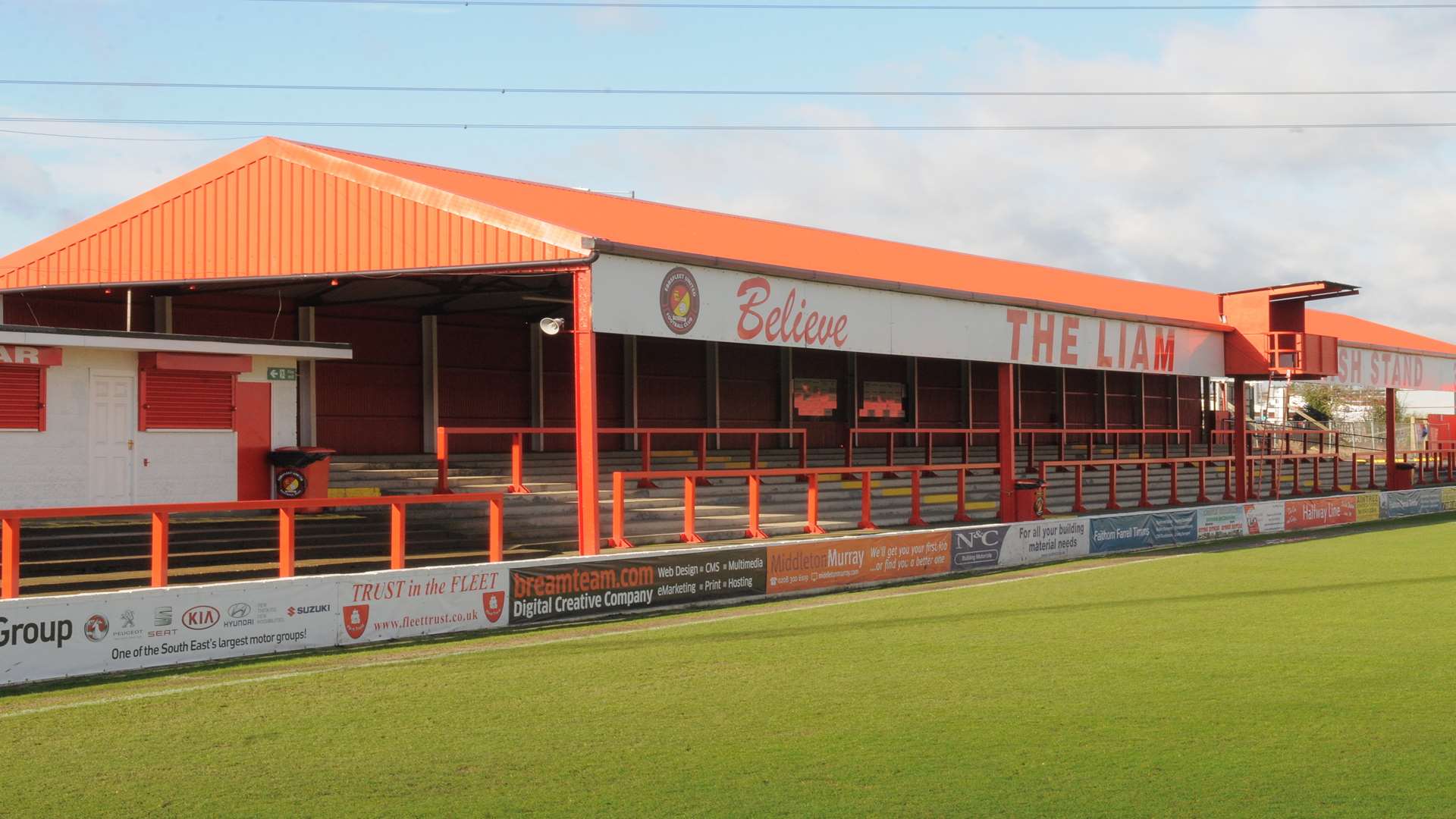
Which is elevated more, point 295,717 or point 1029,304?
point 1029,304

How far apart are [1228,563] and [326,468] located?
47.3 ft

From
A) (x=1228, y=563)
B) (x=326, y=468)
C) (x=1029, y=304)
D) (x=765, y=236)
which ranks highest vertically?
(x=765, y=236)

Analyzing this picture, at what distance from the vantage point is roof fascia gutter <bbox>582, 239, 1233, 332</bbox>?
16.7 m

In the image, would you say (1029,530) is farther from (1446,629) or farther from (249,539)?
(249,539)

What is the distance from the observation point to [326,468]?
1938 centimetres

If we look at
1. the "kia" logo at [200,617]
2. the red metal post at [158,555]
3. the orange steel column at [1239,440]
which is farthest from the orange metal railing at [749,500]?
the orange steel column at [1239,440]

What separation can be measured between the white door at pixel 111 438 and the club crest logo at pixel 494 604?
645 centimetres

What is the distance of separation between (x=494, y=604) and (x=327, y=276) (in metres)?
7.09

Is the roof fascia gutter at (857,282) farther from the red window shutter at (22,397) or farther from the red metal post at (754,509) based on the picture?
the red window shutter at (22,397)

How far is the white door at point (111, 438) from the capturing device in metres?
16.8

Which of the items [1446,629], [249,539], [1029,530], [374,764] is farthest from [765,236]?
[374,764]

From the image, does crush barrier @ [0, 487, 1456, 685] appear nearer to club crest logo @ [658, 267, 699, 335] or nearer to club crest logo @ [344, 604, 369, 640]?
club crest logo @ [344, 604, 369, 640]

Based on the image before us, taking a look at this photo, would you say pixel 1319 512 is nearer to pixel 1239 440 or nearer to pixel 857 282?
pixel 1239 440

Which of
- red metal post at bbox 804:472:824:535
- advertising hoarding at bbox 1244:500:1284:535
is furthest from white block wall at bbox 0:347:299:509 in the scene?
advertising hoarding at bbox 1244:500:1284:535
